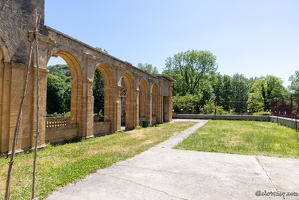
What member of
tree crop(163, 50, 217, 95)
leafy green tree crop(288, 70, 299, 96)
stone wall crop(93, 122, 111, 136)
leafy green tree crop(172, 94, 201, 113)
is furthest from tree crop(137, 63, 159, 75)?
stone wall crop(93, 122, 111, 136)

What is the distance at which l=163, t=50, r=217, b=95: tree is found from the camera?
43688mm

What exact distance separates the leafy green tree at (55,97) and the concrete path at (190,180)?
98.3 feet

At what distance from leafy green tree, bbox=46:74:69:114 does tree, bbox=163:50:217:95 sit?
23163 mm

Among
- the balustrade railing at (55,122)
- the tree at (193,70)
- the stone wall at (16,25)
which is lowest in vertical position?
the balustrade railing at (55,122)

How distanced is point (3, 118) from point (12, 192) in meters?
3.91

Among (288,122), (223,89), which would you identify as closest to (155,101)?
(288,122)

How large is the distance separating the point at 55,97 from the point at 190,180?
32712 millimetres

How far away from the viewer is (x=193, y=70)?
44.9 metres

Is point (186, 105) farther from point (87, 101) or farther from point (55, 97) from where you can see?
point (87, 101)

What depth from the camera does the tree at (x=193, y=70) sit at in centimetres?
4369

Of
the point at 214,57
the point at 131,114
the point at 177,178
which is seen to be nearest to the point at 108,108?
the point at 131,114

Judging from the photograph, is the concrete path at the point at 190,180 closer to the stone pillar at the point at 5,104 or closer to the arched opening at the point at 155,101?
the stone pillar at the point at 5,104

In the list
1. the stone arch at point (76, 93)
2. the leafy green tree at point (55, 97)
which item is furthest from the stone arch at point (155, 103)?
the leafy green tree at point (55, 97)

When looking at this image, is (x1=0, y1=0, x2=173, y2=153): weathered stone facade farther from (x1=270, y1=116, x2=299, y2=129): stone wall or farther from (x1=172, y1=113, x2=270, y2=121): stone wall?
(x1=172, y1=113, x2=270, y2=121): stone wall
